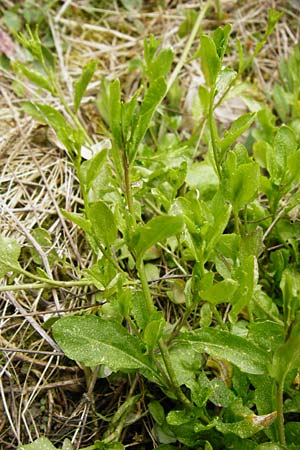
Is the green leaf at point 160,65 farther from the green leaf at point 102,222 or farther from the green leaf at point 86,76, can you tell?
the green leaf at point 102,222

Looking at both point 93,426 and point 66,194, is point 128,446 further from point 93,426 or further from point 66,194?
point 66,194

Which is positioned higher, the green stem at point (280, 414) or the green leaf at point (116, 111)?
the green leaf at point (116, 111)

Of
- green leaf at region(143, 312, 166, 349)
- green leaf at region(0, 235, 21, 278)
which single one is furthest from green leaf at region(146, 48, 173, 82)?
green leaf at region(143, 312, 166, 349)

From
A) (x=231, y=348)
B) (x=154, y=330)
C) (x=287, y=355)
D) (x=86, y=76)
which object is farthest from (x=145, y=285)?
(x=86, y=76)

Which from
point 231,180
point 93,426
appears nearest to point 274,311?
point 231,180

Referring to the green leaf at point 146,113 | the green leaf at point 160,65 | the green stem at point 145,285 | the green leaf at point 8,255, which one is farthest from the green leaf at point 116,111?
the green leaf at point 160,65

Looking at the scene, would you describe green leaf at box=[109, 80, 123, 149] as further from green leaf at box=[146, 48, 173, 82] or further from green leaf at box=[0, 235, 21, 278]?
green leaf at box=[146, 48, 173, 82]

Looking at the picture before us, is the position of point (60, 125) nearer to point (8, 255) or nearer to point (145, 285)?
point (8, 255)
